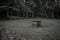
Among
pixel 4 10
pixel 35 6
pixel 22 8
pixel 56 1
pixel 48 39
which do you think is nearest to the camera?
pixel 48 39

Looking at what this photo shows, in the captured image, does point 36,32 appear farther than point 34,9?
No

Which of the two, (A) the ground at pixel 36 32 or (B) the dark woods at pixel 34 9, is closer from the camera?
(A) the ground at pixel 36 32

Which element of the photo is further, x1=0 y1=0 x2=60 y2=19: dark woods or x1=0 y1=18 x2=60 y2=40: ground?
x1=0 y1=0 x2=60 y2=19: dark woods

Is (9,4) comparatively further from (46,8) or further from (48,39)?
(48,39)

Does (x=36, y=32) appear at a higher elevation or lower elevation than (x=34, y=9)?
lower

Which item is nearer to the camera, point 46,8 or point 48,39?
point 48,39

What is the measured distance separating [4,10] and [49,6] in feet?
30.3

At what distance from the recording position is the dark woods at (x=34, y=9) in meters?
17.3

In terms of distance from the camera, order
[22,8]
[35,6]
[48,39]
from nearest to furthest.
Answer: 1. [48,39]
2. [22,8]
3. [35,6]

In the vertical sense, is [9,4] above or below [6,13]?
above

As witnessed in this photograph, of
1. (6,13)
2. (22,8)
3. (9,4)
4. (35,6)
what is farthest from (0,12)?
(35,6)

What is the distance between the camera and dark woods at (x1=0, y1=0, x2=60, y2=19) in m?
17.3

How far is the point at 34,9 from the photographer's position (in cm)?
2123

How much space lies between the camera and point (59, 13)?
69.2ft
